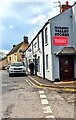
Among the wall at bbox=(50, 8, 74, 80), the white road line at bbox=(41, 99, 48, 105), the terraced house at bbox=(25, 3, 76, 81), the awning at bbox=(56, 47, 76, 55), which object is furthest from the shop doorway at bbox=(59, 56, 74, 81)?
the white road line at bbox=(41, 99, 48, 105)

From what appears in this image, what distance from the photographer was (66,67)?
19.2 metres

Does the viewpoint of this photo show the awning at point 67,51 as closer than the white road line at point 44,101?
No

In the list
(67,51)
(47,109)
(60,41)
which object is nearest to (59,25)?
(60,41)

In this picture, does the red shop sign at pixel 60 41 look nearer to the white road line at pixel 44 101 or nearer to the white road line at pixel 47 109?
the white road line at pixel 44 101

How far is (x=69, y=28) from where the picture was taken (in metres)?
19.5

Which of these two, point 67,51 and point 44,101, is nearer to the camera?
point 44,101

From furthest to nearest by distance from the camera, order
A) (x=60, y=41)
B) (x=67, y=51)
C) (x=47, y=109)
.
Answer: (x=60, y=41) → (x=67, y=51) → (x=47, y=109)

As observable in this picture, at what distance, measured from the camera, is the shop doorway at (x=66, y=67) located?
→ 19.0 m

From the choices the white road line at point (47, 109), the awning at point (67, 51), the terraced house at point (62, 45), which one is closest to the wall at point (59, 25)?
the terraced house at point (62, 45)

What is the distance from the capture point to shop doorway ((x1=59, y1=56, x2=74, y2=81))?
19047 mm

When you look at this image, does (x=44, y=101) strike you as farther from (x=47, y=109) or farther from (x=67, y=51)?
(x=67, y=51)

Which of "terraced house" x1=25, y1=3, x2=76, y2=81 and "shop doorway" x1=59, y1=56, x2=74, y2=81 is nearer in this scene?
"terraced house" x1=25, y1=3, x2=76, y2=81

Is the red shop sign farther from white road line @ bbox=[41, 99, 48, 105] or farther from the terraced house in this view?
white road line @ bbox=[41, 99, 48, 105]

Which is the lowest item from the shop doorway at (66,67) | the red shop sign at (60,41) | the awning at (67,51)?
the shop doorway at (66,67)
